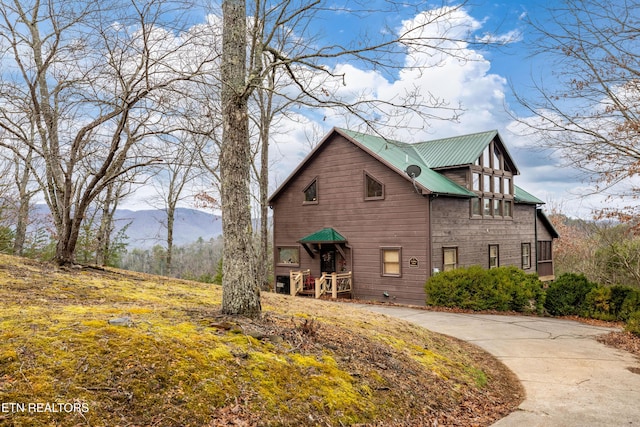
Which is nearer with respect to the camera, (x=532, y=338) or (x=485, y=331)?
(x=532, y=338)

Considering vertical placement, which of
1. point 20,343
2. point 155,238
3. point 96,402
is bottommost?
point 96,402

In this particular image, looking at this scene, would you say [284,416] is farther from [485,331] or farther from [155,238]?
[155,238]

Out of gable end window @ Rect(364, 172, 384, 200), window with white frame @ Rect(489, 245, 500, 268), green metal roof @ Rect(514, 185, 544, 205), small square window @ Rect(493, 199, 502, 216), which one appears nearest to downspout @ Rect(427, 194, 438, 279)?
gable end window @ Rect(364, 172, 384, 200)

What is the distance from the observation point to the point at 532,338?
35.6 feet

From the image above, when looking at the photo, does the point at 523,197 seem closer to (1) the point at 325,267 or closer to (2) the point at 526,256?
(2) the point at 526,256

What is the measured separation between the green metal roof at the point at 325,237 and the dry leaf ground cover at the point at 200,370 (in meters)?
12.8

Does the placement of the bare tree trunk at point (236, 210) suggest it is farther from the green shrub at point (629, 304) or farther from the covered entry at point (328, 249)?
the covered entry at point (328, 249)

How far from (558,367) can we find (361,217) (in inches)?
509

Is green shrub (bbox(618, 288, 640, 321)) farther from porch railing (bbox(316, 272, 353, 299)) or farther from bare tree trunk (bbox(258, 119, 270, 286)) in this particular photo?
bare tree trunk (bbox(258, 119, 270, 286))

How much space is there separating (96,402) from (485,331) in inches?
410

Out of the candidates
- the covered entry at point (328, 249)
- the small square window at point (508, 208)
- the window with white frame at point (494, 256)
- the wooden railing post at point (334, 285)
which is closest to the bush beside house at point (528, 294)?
the wooden railing post at point (334, 285)

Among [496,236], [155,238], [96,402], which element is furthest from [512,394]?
[155,238]

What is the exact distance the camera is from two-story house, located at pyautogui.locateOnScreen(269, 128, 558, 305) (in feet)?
62.0

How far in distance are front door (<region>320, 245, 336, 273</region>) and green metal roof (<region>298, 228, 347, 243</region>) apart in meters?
1.03
